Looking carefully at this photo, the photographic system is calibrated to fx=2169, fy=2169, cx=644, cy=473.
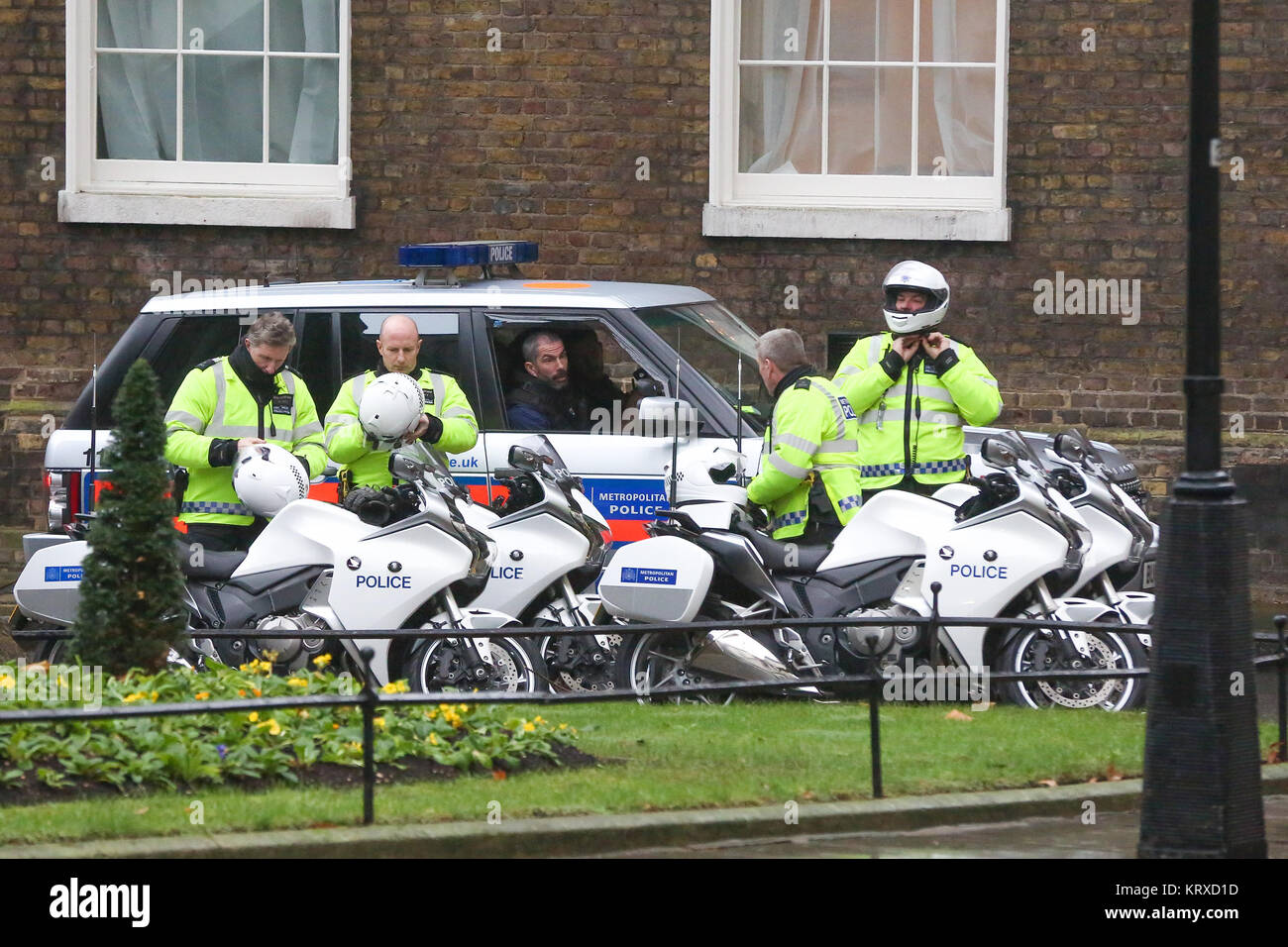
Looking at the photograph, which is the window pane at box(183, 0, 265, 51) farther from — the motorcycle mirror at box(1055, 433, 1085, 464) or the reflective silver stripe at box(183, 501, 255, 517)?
the motorcycle mirror at box(1055, 433, 1085, 464)

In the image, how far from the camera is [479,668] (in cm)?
922

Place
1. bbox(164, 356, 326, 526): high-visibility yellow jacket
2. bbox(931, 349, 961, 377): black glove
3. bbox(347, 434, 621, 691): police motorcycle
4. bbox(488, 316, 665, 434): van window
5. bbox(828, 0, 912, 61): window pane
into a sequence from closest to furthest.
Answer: bbox(347, 434, 621, 691): police motorcycle
bbox(931, 349, 961, 377): black glove
bbox(164, 356, 326, 526): high-visibility yellow jacket
bbox(488, 316, 665, 434): van window
bbox(828, 0, 912, 61): window pane

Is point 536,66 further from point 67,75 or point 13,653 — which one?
point 13,653

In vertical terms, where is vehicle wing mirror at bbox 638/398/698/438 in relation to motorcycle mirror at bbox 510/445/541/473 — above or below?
above

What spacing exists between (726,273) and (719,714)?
19.4 feet

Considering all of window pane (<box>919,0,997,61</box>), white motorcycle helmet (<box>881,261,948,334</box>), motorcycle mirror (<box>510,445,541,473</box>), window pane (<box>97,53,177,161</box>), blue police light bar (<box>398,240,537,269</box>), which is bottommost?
motorcycle mirror (<box>510,445,541,473</box>)

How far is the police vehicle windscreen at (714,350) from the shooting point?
10.8m

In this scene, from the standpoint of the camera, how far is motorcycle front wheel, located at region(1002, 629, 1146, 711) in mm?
8977

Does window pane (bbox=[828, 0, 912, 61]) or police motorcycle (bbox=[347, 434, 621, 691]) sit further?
window pane (bbox=[828, 0, 912, 61])

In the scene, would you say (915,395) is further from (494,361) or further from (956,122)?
(956,122)

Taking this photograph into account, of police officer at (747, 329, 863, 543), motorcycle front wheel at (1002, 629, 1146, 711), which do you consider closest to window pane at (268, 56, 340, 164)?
police officer at (747, 329, 863, 543)

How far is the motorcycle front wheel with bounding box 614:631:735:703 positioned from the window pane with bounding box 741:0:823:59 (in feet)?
21.5

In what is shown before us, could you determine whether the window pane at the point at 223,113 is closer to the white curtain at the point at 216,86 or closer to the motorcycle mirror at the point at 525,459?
the white curtain at the point at 216,86
